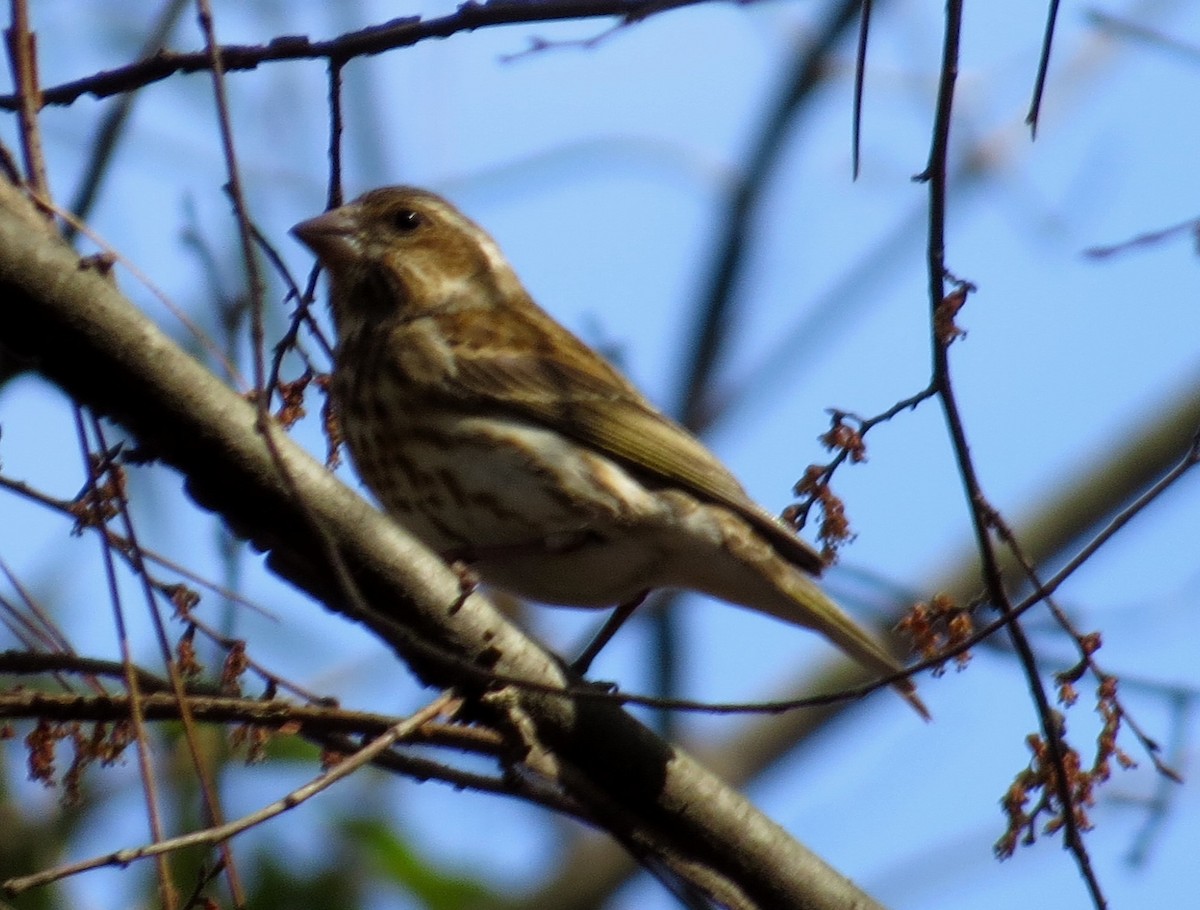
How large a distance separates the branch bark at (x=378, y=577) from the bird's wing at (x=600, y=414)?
1.34 meters

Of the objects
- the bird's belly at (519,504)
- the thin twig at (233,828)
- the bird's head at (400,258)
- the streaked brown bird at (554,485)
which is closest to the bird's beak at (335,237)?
the bird's head at (400,258)

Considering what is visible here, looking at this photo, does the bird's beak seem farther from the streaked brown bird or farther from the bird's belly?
the bird's belly

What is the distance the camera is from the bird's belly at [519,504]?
5184 mm

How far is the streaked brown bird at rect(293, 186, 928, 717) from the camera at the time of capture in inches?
205

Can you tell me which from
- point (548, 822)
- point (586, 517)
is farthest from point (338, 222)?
point (548, 822)

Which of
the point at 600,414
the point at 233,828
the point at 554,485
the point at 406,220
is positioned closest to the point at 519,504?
the point at 554,485

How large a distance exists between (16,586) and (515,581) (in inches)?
77.9

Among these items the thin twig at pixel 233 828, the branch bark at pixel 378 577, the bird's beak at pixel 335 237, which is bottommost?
the thin twig at pixel 233 828

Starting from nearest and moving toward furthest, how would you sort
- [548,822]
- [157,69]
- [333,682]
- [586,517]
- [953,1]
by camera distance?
1. [953,1]
2. [157,69]
3. [586,517]
4. [333,682]
5. [548,822]

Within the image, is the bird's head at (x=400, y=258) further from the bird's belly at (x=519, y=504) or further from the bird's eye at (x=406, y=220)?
the bird's belly at (x=519, y=504)

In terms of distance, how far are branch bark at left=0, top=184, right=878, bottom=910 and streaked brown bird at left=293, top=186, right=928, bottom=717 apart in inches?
42.4

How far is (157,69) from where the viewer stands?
12.5 feet

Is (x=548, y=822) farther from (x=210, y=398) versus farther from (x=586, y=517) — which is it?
(x=210, y=398)

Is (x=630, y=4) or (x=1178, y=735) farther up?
(x=630, y=4)
